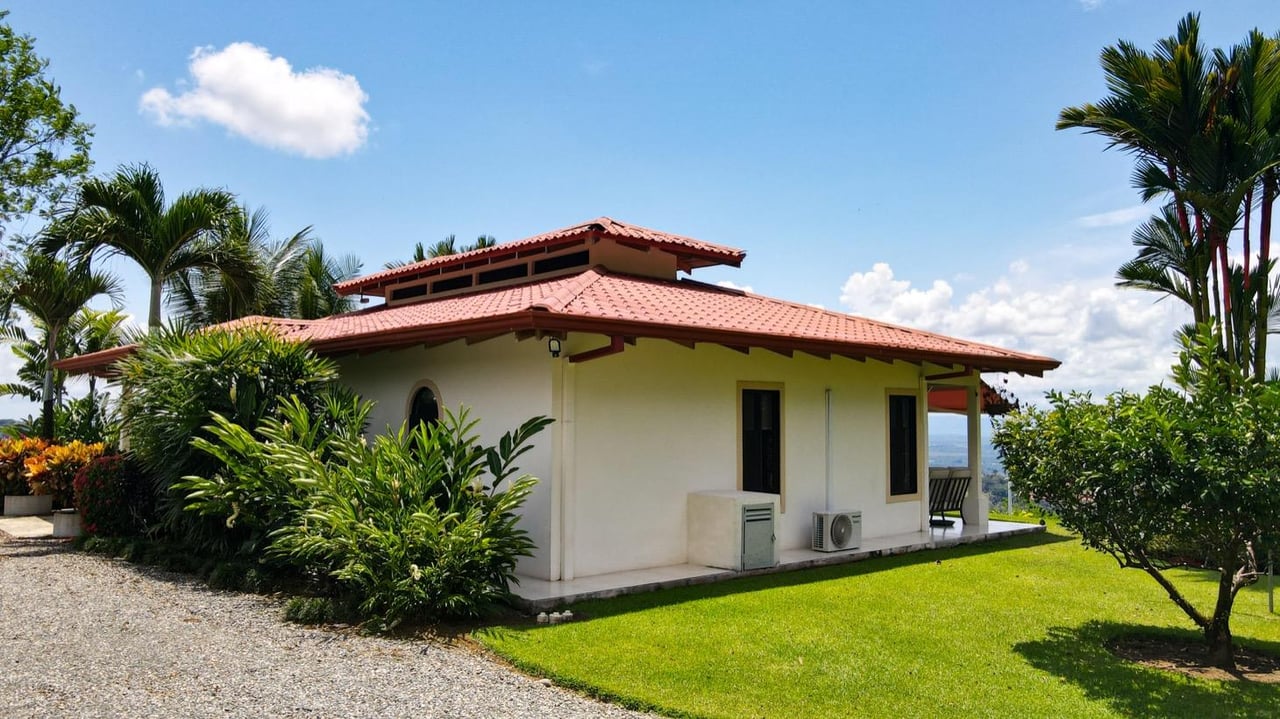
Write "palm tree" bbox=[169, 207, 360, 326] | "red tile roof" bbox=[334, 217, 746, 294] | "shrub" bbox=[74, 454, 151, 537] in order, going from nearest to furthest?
1. "shrub" bbox=[74, 454, 151, 537]
2. "red tile roof" bbox=[334, 217, 746, 294]
3. "palm tree" bbox=[169, 207, 360, 326]

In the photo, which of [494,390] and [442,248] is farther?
[442,248]

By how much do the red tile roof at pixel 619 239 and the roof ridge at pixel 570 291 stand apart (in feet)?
1.94


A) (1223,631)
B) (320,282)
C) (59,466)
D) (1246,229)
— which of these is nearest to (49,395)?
(59,466)

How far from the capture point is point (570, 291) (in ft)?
32.3

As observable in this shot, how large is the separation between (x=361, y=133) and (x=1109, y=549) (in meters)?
14.4

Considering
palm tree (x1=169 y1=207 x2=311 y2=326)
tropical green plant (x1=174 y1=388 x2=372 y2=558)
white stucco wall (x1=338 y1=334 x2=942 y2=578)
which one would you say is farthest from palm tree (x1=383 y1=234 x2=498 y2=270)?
tropical green plant (x1=174 y1=388 x2=372 y2=558)

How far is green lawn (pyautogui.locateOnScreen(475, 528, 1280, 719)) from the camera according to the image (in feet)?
17.4

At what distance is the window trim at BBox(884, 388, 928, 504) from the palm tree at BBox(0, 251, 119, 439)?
15066 mm

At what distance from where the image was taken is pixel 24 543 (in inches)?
471

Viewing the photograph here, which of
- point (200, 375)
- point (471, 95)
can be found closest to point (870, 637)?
point (200, 375)

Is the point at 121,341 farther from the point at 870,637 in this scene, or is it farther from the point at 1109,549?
the point at 1109,549

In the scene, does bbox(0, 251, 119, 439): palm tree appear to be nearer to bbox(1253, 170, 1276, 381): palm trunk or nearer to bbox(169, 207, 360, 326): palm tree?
bbox(169, 207, 360, 326): palm tree

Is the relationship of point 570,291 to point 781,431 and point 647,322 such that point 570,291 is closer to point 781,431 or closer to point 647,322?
point 647,322

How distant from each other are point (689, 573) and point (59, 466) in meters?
11.8
